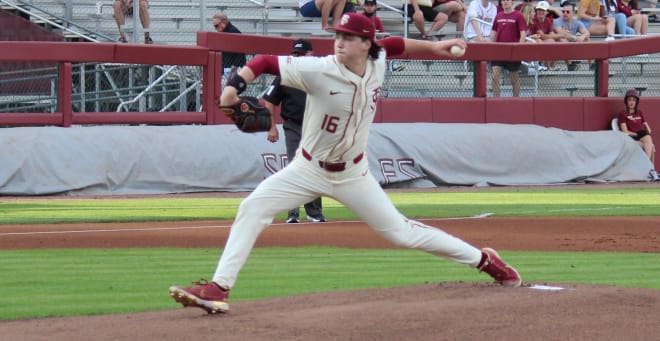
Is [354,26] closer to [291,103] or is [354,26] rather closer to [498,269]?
[498,269]

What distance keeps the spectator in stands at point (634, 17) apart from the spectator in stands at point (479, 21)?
11.8 ft

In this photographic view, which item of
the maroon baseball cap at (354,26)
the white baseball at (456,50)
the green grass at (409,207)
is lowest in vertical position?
the green grass at (409,207)

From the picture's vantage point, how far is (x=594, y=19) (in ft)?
83.8

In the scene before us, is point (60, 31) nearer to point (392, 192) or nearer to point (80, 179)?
point (80, 179)

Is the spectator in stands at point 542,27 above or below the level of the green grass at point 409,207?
above

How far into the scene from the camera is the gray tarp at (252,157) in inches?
679

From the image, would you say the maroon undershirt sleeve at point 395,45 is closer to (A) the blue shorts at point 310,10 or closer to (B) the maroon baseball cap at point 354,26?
(B) the maroon baseball cap at point 354,26

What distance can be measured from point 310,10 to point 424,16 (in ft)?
8.26

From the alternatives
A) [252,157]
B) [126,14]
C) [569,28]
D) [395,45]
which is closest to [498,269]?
[395,45]

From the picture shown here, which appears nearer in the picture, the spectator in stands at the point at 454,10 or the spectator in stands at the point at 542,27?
the spectator in stands at the point at 542,27

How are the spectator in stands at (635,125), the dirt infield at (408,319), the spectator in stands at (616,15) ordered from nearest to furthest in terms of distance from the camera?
1. the dirt infield at (408,319)
2. the spectator in stands at (635,125)
3. the spectator in stands at (616,15)

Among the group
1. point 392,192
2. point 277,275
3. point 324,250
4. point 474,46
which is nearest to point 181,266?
point 277,275

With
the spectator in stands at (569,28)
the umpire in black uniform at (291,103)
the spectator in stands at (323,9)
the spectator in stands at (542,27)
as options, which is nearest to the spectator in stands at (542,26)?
the spectator in stands at (542,27)

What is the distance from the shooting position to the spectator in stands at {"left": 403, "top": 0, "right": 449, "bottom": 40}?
23855 mm
